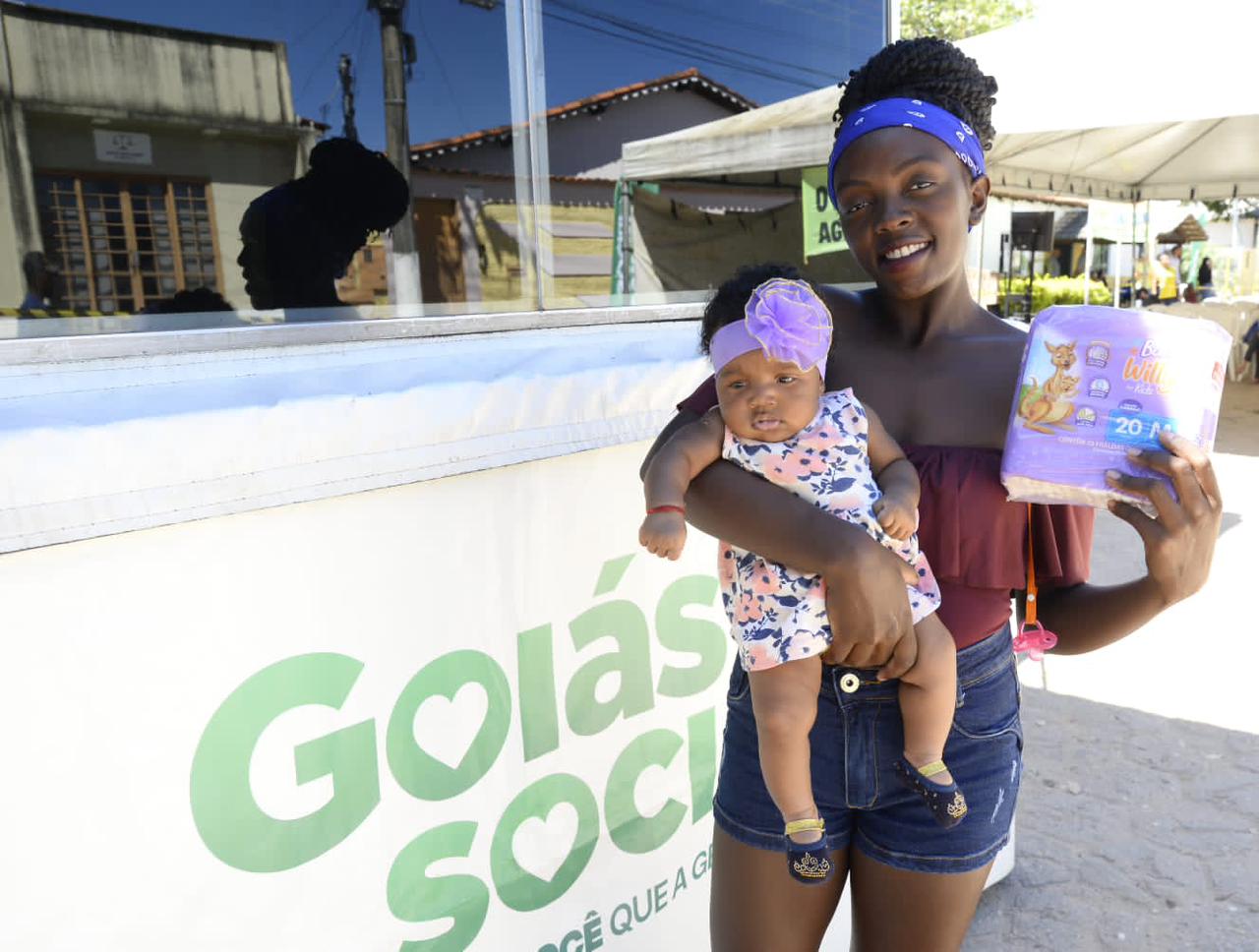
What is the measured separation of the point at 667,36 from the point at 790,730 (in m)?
1.85

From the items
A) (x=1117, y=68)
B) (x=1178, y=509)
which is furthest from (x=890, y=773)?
(x=1117, y=68)

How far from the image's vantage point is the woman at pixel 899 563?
1.27m

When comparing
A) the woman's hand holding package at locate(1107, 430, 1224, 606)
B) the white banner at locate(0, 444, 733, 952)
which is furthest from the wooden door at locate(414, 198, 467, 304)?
the woman's hand holding package at locate(1107, 430, 1224, 606)

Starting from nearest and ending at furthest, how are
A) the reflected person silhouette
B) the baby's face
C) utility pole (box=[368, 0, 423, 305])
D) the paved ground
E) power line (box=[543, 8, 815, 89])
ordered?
the baby's face → the reflected person silhouette → utility pole (box=[368, 0, 423, 305]) → power line (box=[543, 8, 815, 89]) → the paved ground

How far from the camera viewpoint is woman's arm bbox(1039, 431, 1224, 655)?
3.92 feet

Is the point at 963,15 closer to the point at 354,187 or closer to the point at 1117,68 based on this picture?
the point at 1117,68

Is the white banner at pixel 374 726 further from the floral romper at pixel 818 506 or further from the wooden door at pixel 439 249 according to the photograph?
the floral romper at pixel 818 506

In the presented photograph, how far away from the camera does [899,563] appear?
127 cm

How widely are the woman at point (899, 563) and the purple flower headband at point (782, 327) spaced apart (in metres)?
0.15

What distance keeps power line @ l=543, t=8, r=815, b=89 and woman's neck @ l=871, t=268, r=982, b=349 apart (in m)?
1.12

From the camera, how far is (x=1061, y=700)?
4.20 meters

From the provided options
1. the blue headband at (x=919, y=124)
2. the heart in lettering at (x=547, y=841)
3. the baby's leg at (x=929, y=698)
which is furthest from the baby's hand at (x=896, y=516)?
the heart in lettering at (x=547, y=841)

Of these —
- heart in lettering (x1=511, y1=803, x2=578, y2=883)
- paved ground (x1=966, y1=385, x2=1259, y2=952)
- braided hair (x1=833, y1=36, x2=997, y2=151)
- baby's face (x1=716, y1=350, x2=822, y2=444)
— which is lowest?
paved ground (x1=966, y1=385, x2=1259, y2=952)

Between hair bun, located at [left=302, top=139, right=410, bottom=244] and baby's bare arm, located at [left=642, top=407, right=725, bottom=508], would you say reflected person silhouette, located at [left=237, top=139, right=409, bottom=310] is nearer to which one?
hair bun, located at [left=302, top=139, right=410, bottom=244]
